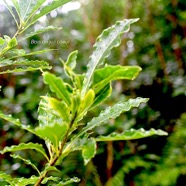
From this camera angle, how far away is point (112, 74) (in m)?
0.35

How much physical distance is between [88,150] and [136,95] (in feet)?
5.40

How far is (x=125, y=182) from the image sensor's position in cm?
179

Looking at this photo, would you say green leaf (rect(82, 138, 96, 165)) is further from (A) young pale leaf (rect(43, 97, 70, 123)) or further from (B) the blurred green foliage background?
(B) the blurred green foliage background

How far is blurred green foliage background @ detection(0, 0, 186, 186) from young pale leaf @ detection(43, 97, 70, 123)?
120 cm

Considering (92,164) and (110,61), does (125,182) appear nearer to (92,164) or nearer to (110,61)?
(92,164)

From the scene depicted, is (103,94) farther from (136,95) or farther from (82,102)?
(136,95)

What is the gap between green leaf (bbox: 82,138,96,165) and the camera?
Result: 360mm

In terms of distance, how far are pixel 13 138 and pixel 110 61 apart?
2.31 ft

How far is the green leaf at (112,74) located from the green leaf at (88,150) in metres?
0.06

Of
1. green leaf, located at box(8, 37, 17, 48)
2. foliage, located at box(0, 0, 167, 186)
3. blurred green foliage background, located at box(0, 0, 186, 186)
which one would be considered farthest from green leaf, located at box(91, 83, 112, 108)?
blurred green foliage background, located at box(0, 0, 186, 186)

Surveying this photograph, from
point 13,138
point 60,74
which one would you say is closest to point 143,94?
point 60,74

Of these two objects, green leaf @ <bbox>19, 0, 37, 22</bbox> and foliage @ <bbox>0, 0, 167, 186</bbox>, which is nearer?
foliage @ <bbox>0, 0, 167, 186</bbox>

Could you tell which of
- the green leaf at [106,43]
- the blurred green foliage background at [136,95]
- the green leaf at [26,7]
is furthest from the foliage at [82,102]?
the blurred green foliage background at [136,95]

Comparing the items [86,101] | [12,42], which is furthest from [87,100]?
[12,42]
